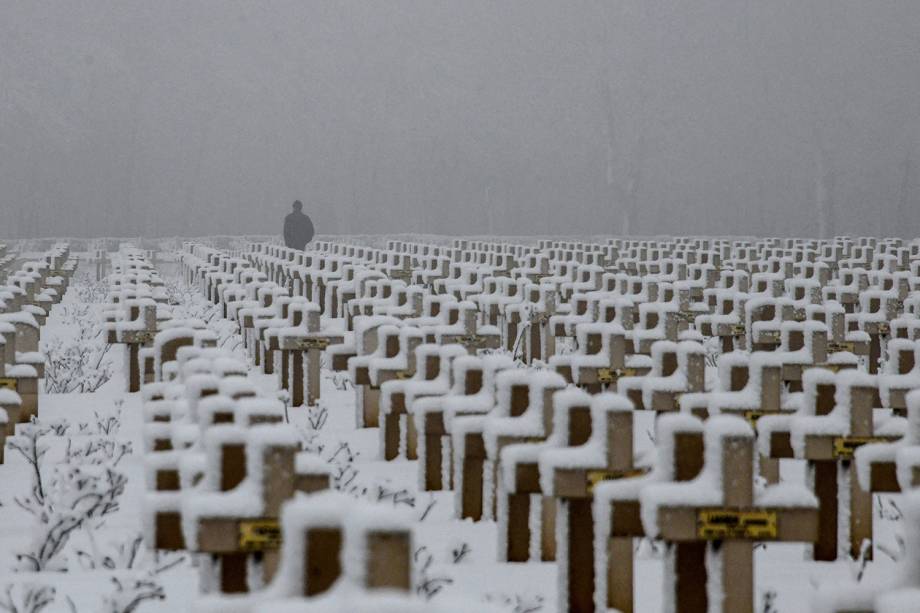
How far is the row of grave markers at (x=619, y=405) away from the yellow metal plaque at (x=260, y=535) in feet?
3.69

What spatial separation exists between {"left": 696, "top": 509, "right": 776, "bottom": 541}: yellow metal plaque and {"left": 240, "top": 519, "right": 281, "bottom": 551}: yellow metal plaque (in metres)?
1.26

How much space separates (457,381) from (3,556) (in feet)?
7.45

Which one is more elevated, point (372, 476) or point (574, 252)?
point (574, 252)

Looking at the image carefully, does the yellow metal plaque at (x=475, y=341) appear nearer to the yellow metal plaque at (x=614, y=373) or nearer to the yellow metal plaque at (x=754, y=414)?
the yellow metal plaque at (x=614, y=373)

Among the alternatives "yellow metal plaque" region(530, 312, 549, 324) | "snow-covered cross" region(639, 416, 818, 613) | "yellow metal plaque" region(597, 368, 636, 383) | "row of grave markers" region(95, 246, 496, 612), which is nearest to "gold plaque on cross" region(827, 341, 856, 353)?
"yellow metal plaque" region(597, 368, 636, 383)

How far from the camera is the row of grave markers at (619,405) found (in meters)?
5.18

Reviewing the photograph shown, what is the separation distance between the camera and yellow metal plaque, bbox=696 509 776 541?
200 inches

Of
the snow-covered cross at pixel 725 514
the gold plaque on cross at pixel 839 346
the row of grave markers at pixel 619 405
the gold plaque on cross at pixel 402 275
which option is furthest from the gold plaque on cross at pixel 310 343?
the gold plaque on cross at pixel 402 275

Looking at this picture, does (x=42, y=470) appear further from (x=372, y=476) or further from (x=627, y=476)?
(x=627, y=476)

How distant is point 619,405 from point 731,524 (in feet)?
2.58

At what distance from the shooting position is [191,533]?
473 centimetres

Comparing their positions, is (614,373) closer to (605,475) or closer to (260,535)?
(605,475)

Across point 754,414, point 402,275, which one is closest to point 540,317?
point 754,414

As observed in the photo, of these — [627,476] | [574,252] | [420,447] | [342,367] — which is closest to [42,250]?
[574,252]
